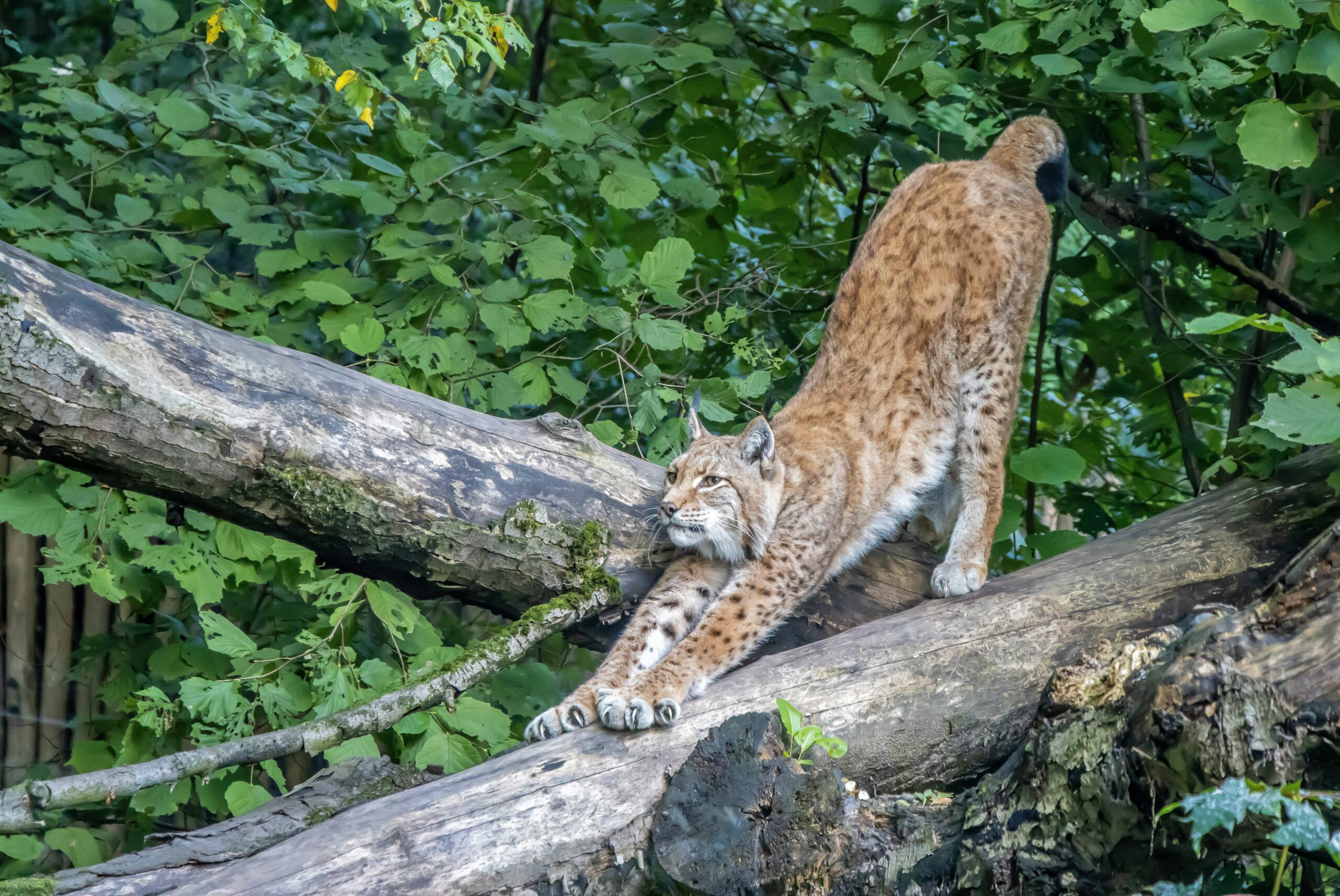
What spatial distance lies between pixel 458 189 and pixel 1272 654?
379 centimetres

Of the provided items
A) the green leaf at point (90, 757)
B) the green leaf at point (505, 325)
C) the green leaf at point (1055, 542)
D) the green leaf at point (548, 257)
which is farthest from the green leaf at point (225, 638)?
the green leaf at point (1055, 542)

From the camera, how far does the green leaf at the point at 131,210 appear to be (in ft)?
15.7

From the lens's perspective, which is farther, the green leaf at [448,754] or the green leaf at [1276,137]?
the green leaf at [1276,137]

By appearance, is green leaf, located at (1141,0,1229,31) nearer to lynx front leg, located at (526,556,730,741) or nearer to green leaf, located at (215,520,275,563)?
lynx front leg, located at (526,556,730,741)

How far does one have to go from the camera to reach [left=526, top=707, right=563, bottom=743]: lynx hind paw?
357cm

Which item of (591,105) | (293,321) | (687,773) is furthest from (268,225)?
(687,773)

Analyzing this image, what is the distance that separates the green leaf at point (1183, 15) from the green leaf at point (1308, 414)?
4.23 ft

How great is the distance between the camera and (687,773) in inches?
115

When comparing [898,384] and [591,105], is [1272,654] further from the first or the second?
[591,105]

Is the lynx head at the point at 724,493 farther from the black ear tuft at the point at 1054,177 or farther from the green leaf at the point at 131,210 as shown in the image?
the green leaf at the point at 131,210

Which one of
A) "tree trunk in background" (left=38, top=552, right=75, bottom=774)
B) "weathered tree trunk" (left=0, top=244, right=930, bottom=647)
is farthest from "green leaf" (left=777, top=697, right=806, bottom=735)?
"tree trunk in background" (left=38, top=552, right=75, bottom=774)

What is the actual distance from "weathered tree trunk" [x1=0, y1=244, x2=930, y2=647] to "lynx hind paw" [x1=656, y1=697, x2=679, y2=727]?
0.76 metres

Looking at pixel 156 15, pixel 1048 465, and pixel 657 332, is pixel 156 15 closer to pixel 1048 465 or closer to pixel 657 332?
pixel 657 332

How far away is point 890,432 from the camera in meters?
4.90
